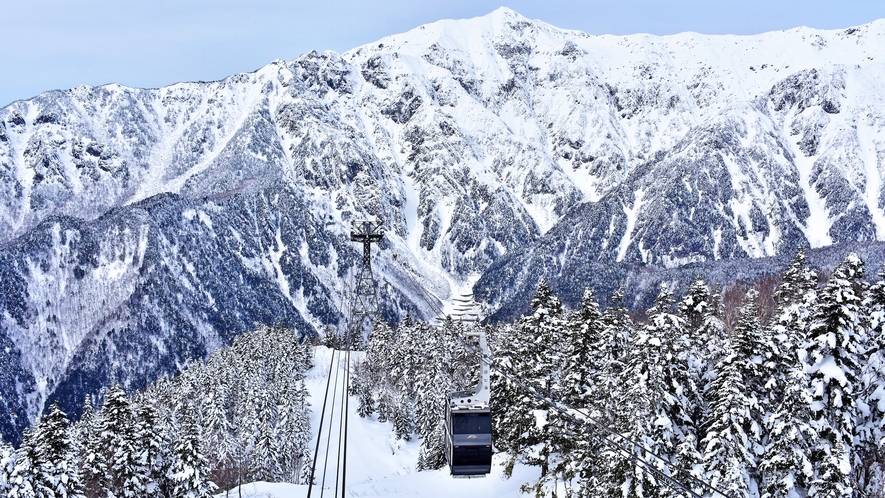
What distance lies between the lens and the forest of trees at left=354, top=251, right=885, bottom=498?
25.5 metres

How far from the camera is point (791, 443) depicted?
2542 cm

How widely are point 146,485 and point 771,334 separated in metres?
32.2

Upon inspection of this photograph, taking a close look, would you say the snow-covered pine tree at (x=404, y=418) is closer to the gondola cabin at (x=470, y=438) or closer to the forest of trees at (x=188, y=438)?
the forest of trees at (x=188, y=438)

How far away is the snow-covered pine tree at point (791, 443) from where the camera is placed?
25094 millimetres

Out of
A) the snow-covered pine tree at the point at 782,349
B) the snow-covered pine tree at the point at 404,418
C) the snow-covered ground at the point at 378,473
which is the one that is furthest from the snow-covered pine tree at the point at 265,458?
the snow-covered pine tree at the point at 782,349

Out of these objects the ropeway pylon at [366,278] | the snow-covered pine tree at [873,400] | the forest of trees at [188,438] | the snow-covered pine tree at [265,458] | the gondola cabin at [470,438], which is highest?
the ropeway pylon at [366,278]

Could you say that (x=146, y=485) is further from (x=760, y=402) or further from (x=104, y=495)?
(x=760, y=402)

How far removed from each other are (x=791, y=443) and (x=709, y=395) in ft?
16.7

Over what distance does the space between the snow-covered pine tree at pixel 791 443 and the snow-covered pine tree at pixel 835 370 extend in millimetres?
405

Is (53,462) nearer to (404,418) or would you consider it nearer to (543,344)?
(543,344)

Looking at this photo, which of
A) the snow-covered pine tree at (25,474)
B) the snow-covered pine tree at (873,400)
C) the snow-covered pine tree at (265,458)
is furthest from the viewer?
the snow-covered pine tree at (265,458)

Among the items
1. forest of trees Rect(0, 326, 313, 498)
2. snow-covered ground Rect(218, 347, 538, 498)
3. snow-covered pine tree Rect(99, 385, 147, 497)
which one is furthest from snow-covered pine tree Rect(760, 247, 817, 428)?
snow-covered pine tree Rect(99, 385, 147, 497)

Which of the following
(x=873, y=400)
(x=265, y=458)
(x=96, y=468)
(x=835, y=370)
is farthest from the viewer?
(x=265, y=458)

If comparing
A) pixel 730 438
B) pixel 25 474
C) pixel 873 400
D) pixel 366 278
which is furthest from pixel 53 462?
pixel 873 400
